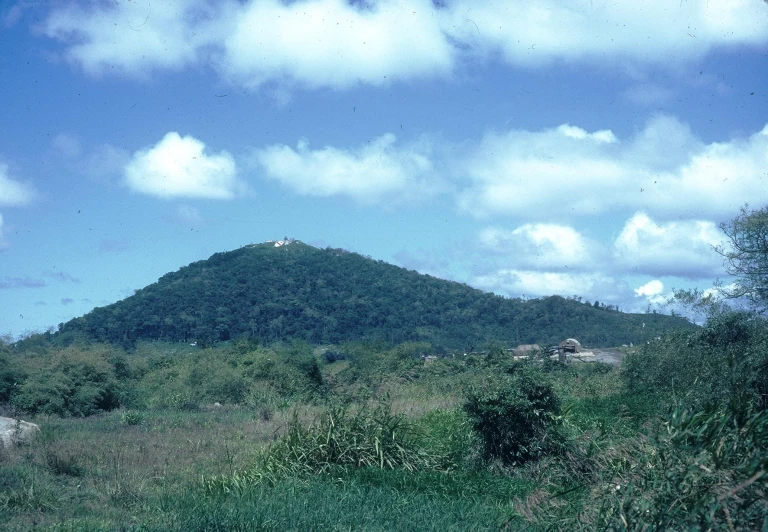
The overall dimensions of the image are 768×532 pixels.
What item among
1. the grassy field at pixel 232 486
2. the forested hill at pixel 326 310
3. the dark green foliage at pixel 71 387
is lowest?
the grassy field at pixel 232 486

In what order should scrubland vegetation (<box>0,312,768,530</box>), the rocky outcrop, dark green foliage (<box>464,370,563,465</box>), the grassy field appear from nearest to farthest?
scrubland vegetation (<box>0,312,768,530</box>)
the grassy field
dark green foliage (<box>464,370,563,465</box>)
the rocky outcrop

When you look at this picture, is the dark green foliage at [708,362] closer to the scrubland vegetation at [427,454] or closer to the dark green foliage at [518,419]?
the scrubland vegetation at [427,454]

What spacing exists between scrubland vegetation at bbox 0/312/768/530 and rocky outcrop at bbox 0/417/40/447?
0.46 metres

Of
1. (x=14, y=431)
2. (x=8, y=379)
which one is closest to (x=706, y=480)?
(x=14, y=431)

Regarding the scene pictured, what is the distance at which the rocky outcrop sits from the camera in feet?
44.5

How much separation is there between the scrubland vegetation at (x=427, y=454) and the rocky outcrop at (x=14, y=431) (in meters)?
0.46

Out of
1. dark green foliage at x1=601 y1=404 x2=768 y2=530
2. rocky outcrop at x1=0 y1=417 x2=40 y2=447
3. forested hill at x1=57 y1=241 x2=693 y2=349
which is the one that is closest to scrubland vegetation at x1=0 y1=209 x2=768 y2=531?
dark green foliage at x1=601 y1=404 x2=768 y2=530

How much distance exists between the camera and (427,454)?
39.9 ft

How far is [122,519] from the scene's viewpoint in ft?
28.1

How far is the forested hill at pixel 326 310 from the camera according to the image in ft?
198

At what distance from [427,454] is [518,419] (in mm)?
1745

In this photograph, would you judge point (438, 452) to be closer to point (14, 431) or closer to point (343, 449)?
point (343, 449)

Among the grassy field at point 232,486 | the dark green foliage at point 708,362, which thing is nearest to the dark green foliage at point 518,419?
the grassy field at point 232,486

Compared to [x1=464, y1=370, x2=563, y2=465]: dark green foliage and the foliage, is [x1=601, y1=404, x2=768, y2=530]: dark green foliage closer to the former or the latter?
the foliage
